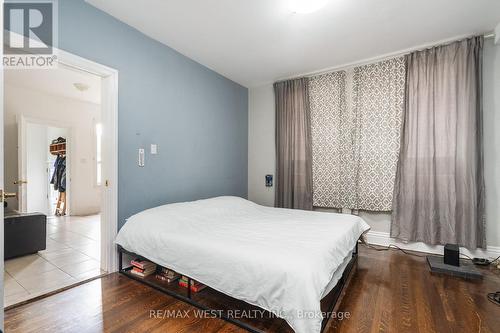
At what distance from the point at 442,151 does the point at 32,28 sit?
4.33 meters

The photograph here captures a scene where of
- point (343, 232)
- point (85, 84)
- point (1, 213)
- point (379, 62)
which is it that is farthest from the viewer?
point (85, 84)

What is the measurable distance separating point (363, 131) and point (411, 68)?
3.14 feet

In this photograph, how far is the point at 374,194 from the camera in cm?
334

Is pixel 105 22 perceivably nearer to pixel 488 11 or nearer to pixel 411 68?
pixel 411 68

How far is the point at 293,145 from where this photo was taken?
3.95 m

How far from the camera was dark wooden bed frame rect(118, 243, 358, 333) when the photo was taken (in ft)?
5.32

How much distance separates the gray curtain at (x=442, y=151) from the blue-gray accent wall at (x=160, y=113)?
8.66ft

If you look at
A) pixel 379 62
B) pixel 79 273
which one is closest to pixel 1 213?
pixel 79 273

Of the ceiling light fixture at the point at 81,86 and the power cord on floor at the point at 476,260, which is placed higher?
the ceiling light fixture at the point at 81,86

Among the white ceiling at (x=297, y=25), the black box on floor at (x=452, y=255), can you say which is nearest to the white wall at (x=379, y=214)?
the white ceiling at (x=297, y=25)

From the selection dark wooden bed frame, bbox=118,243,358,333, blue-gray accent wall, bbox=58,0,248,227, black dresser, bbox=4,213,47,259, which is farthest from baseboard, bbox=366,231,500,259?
black dresser, bbox=4,213,47,259

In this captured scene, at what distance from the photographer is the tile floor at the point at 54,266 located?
6.85ft

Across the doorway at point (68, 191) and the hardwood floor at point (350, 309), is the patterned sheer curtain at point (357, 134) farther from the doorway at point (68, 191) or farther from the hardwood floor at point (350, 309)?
the doorway at point (68, 191)

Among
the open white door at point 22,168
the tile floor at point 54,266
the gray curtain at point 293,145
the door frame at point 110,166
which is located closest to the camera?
the tile floor at point 54,266
